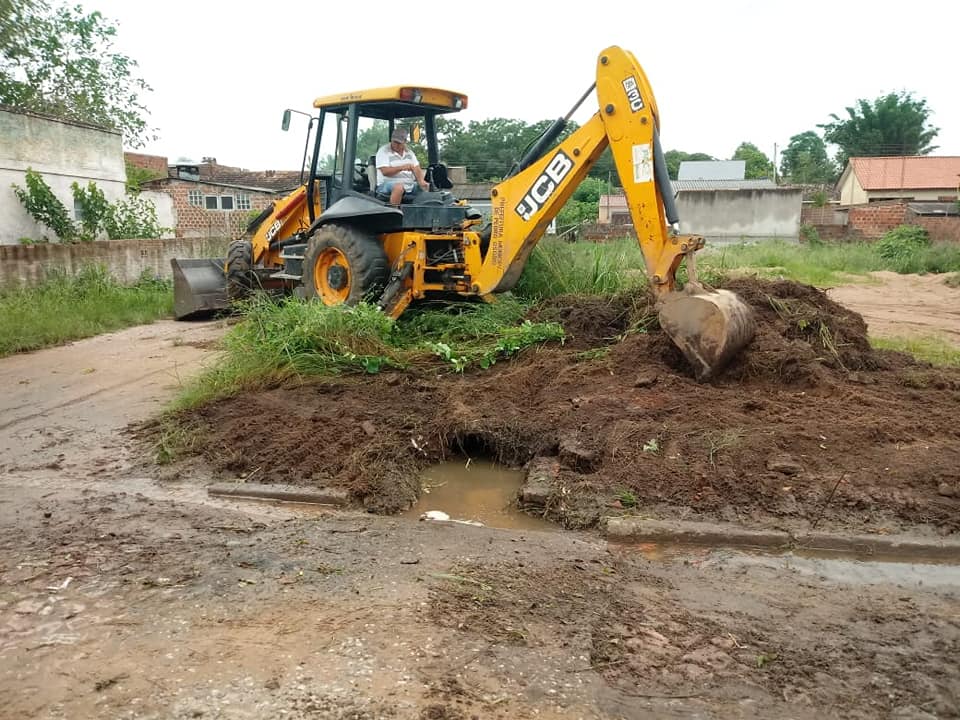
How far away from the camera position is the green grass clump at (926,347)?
796 cm

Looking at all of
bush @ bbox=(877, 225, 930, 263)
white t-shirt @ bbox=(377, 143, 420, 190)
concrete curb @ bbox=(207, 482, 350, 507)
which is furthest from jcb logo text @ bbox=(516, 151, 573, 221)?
bush @ bbox=(877, 225, 930, 263)

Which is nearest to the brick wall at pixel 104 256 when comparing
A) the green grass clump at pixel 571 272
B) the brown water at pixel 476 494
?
the green grass clump at pixel 571 272

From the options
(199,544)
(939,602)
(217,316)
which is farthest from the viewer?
(217,316)

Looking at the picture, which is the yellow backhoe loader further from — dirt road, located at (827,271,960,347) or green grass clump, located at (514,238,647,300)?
dirt road, located at (827,271,960,347)

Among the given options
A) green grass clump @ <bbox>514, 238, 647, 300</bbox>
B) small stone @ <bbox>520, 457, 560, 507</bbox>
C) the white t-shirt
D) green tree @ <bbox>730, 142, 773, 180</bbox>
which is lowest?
small stone @ <bbox>520, 457, 560, 507</bbox>

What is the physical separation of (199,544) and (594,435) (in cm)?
258

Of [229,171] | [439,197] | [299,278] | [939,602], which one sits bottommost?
[939,602]

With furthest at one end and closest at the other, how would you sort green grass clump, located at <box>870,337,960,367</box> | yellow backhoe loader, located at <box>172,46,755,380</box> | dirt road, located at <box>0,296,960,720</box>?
green grass clump, located at <box>870,337,960,367</box> < yellow backhoe loader, located at <box>172,46,755,380</box> < dirt road, located at <box>0,296,960,720</box>

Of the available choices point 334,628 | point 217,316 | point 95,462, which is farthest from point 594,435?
point 217,316

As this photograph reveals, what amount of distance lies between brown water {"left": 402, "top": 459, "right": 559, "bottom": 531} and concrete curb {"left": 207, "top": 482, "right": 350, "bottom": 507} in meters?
0.47

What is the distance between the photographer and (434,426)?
5887 millimetres

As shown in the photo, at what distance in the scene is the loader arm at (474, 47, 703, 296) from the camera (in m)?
6.58

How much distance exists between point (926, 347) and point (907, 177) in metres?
40.0

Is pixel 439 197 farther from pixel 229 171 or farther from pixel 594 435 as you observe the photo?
pixel 229 171
